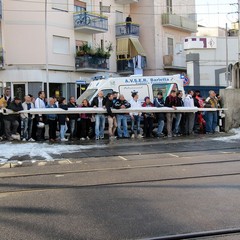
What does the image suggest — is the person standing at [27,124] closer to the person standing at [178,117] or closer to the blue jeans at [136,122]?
the blue jeans at [136,122]

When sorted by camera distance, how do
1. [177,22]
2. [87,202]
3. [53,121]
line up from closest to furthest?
[87,202], [53,121], [177,22]

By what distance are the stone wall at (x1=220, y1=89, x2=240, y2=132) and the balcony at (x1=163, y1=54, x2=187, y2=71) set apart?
2220cm

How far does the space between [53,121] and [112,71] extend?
73.5ft

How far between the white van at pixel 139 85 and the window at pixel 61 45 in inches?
557

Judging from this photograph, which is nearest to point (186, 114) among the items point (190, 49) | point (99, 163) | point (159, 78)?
point (159, 78)

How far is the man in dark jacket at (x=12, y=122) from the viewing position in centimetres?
1461

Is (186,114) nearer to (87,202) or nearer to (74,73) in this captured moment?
(87,202)

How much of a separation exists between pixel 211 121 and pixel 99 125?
4.75 m

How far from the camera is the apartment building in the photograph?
3016cm

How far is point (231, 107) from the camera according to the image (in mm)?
18031

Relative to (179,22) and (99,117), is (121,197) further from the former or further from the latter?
(179,22)

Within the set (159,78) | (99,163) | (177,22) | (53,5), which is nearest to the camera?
(99,163)

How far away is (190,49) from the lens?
1533 inches

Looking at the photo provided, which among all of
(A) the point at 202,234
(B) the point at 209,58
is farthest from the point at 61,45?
(A) the point at 202,234
